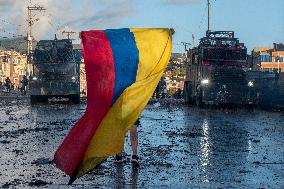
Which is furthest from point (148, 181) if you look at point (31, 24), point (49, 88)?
point (31, 24)

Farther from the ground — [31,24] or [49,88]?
[31,24]

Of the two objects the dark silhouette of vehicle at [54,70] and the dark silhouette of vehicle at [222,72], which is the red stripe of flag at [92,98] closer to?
the dark silhouette of vehicle at [222,72]

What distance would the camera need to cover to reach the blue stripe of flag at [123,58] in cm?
652

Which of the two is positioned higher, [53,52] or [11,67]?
[53,52]

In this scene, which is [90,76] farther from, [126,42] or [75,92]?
[75,92]

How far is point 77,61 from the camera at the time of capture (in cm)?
3188

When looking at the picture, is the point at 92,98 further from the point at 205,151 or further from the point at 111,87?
the point at 205,151

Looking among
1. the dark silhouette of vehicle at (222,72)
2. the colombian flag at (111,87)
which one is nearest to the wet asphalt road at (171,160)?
the colombian flag at (111,87)

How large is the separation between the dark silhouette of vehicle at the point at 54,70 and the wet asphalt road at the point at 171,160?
15.4 m

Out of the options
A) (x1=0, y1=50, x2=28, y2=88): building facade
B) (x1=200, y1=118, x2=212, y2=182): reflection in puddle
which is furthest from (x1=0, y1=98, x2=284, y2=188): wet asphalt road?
(x1=0, y1=50, x2=28, y2=88): building facade

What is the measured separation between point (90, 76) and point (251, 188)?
2.53 metres

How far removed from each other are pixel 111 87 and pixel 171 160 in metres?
3.54

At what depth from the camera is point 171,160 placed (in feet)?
31.5

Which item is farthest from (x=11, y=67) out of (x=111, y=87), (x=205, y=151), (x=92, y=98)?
(x=92, y=98)
